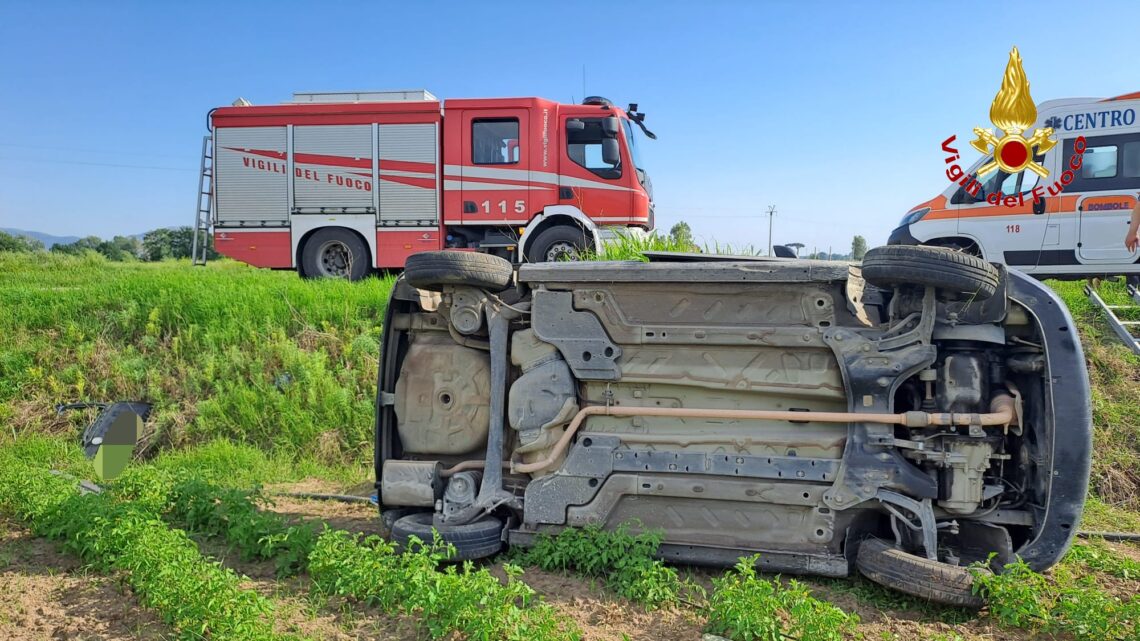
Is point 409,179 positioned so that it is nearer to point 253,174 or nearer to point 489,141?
point 489,141

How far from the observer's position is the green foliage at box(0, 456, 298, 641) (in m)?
3.33

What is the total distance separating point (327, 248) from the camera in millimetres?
12922

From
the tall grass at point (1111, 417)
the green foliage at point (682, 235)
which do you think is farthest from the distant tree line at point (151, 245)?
the tall grass at point (1111, 417)

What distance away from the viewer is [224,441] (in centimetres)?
729

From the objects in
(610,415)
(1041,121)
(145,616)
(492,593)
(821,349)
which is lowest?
(145,616)

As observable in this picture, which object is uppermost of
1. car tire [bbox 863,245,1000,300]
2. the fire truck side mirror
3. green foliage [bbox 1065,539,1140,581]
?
the fire truck side mirror

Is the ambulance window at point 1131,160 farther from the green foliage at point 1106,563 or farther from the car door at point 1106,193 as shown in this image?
the green foliage at point 1106,563

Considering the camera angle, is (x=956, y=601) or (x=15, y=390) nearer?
(x=956, y=601)

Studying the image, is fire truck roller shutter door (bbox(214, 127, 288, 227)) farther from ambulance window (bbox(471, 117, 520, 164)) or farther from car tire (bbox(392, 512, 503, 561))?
car tire (bbox(392, 512, 503, 561))

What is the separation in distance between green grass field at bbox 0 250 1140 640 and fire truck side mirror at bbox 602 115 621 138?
4344 millimetres

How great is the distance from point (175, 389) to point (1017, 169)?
10530 mm

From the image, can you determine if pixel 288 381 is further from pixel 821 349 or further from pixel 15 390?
pixel 821 349

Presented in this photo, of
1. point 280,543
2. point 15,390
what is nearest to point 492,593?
point 280,543

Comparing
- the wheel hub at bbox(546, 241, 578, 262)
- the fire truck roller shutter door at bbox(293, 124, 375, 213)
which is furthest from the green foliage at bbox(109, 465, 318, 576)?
the fire truck roller shutter door at bbox(293, 124, 375, 213)
